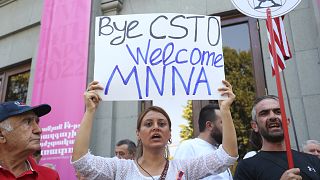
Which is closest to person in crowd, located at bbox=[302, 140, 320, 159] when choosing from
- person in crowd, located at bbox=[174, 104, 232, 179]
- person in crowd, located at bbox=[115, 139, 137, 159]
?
person in crowd, located at bbox=[174, 104, 232, 179]

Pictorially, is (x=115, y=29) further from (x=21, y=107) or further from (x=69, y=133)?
(x=69, y=133)

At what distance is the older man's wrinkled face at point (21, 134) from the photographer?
2.20 m

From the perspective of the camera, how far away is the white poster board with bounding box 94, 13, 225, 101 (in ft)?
8.19

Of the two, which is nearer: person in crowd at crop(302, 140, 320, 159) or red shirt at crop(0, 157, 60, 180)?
red shirt at crop(0, 157, 60, 180)

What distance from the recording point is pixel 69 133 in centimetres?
539

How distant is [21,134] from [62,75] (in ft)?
12.6

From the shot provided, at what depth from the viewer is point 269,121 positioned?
246 cm

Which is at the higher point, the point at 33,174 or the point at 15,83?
the point at 15,83

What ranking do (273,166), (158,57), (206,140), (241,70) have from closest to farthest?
(273,166), (158,57), (206,140), (241,70)

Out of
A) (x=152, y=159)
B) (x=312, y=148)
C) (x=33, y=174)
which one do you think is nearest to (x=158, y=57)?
(x=152, y=159)

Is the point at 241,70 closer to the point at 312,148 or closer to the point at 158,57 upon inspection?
the point at 312,148

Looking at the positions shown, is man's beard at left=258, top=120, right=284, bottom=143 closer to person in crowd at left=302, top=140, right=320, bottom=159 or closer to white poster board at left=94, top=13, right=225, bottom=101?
white poster board at left=94, top=13, right=225, bottom=101

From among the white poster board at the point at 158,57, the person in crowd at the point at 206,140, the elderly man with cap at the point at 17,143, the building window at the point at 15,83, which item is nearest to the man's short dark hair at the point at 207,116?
the person in crowd at the point at 206,140

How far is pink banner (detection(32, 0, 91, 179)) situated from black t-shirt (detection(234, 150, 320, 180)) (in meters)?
3.52
